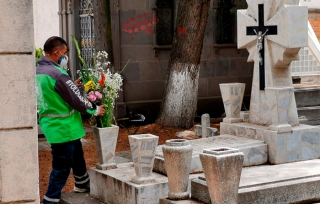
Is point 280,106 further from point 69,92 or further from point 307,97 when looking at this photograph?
point 307,97

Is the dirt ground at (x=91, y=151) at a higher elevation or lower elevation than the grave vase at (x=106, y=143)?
lower

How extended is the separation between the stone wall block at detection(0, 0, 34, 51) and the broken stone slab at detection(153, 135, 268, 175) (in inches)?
128

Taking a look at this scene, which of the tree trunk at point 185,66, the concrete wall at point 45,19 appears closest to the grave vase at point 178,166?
the tree trunk at point 185,66

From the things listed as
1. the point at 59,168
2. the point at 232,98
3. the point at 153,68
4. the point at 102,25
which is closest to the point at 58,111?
the point at 59,168

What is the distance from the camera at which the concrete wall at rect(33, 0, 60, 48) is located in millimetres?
20016

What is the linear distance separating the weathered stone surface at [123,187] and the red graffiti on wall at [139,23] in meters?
6.70

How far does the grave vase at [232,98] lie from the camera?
9.36m

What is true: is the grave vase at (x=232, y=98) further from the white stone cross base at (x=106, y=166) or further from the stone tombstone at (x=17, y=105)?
the stone tombstone at (x=17, y=105)

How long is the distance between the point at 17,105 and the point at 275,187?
3.01 metres

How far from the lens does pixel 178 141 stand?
7004 millimetres

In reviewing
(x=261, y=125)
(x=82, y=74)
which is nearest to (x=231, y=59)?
(x=261, y=125)

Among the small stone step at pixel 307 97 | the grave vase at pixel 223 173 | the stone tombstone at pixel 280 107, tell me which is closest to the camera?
the grave vase at pixel 223 173

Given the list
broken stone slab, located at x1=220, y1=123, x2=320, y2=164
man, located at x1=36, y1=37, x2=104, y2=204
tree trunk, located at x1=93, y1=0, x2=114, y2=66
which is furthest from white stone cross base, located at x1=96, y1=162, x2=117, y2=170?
tree trunk, located at x1=93, y1=0, x2=114, y2=66

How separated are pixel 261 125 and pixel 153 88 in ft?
20.9
